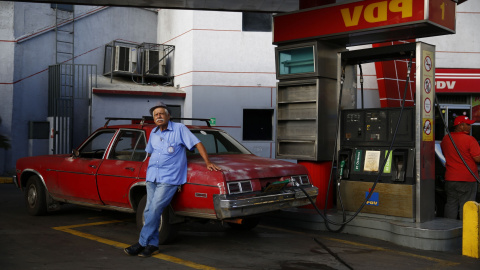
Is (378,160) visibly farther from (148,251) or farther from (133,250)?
(133,250)

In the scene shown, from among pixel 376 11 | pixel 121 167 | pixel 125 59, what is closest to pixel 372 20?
pixel 376 11

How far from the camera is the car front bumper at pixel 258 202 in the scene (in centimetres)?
611

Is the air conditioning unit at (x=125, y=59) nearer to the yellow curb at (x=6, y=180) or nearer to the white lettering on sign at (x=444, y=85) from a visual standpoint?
the yellow curb at (x=6, y=180)

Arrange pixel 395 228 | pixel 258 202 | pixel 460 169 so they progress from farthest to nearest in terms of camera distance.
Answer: pixel 460 169 < pixel 395 228 < pixel 258 202

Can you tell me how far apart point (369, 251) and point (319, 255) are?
767 millimetres

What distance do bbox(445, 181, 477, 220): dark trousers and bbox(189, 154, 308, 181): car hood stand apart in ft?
8.16

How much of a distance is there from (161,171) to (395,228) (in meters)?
3.42

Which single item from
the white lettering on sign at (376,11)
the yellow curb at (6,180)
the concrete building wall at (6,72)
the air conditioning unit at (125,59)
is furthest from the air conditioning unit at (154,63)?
the white lettering on sign at (376,11)

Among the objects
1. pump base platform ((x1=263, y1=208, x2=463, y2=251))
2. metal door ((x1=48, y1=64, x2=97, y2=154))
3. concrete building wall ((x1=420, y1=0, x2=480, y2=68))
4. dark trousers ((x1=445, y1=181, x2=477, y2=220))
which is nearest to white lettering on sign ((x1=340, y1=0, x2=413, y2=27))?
dark trousers ((x1=445, y1=181, x2=477, y2=220))

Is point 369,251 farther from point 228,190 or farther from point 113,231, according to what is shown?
point 113,231

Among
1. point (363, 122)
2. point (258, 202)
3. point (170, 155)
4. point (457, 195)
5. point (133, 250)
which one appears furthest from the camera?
point (363, 122)

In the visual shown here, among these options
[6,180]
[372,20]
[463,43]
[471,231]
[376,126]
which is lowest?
[6,180]

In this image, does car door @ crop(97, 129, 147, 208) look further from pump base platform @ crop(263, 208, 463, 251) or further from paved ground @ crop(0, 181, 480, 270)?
pump base platform @ crop(263, 208, 463, 251)

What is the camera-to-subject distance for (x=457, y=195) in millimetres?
8070
